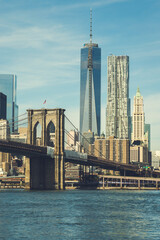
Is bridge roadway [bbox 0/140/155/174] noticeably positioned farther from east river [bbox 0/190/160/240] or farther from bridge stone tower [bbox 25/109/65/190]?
east river [bbox 0/190/160/240]

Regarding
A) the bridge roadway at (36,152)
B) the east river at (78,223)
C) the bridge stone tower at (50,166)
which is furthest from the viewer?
the bridge stone tower at (50,166)

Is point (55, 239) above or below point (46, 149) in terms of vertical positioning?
below

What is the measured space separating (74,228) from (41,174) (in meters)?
83.0

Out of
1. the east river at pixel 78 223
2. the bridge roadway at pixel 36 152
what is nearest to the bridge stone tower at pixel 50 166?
the bridge roadway at pixel 36 152

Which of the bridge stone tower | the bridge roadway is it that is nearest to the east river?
the bridge roadway

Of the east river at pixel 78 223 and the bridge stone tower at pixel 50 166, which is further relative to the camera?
the bridge stone tower at pixel 50 166

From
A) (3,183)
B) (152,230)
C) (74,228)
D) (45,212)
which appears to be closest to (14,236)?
(74,228)

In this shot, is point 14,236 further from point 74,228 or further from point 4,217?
point 4,217

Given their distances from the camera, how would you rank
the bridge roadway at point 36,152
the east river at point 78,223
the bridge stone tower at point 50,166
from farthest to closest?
the bridge stone tower at point 50,166
the bridge roadway at point 36,152
the east river at point 78,223

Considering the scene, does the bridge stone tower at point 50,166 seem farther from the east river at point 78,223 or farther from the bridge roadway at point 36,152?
the east river at point 78,223

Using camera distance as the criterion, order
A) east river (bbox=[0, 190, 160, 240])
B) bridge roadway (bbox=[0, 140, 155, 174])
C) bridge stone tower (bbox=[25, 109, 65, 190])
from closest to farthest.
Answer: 1. east river (bbox=[0, 190, 160, 240])
2. bridge roadway (bbox=[0, 140, 155, 174])
3. bridge stone tower (bbox=[25, 109, 65, 190])

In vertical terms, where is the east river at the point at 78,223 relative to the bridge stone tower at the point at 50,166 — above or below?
below

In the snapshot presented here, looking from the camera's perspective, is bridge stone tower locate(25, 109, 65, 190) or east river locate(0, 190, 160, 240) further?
bridge stone tower locate(25, 109, 65, 190)

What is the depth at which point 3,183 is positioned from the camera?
198500mm
